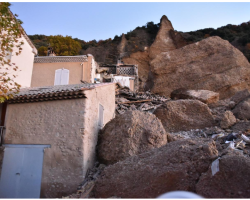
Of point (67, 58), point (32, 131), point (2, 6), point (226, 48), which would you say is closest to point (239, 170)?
point (32, 131)

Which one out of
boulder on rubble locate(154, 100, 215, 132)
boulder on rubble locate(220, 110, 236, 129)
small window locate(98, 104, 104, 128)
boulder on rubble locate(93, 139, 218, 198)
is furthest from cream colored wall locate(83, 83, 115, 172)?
boulder on rubble locate(220, 110, 236, 129)

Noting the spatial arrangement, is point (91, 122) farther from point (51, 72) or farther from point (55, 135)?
point (51, 72)

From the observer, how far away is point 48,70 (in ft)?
47.3

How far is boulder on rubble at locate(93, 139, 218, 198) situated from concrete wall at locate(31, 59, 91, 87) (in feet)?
32.8

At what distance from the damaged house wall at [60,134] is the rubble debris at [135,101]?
549cm

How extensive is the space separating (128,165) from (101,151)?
6.59 ft

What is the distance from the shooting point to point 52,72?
14367 millimetres

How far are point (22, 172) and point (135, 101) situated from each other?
28.2 ft

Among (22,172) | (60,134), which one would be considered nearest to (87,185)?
(60,134)

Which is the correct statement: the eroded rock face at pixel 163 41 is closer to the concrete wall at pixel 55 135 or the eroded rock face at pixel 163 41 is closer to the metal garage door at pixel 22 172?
the concrete wall at pixel 55 135

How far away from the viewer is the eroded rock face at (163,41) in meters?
30.9

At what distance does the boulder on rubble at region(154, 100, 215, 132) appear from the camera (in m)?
9.77

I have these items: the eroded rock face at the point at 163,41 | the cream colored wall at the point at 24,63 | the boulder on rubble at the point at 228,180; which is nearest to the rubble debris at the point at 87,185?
the boulder on rubble at the point at 228,180

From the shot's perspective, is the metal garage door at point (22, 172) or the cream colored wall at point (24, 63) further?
the cream colored wall at point (24, 63)
